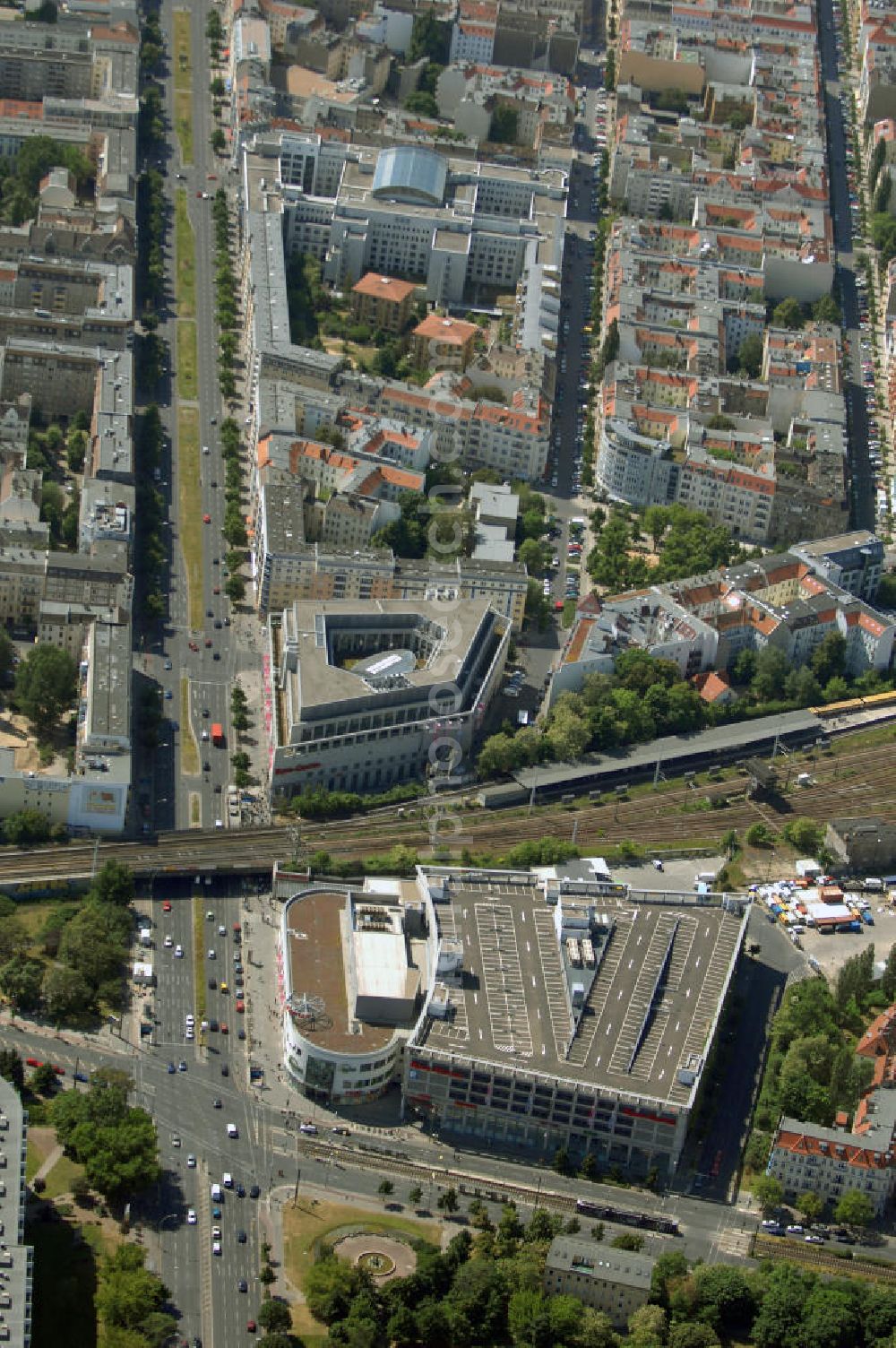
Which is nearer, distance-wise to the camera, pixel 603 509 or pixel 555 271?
pixel 603 509

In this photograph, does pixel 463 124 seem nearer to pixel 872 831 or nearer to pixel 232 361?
pixel 232 361

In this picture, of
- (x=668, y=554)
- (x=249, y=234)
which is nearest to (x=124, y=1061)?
(x=668, y=554)

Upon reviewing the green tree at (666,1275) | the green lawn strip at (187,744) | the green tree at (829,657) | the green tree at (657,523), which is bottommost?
the green tree at (666,1275)

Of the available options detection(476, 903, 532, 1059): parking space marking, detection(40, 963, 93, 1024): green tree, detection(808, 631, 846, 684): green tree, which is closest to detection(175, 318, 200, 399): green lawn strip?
detection(808, 631, 846, 684): green tree

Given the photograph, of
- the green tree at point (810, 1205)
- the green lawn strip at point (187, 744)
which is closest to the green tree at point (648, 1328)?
the green tree at point (810, 1205)

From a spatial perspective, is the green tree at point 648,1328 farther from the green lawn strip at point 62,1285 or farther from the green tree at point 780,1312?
the green lawn strip at point 62,1285

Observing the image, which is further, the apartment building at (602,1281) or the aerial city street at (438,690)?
the aerial city street at (438,690)
